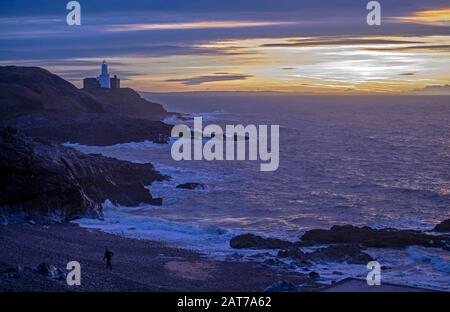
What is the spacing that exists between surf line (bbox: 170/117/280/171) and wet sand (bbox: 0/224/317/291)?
1345 inches

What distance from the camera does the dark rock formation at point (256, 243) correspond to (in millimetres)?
28814

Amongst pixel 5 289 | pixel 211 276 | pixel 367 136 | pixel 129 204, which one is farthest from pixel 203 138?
pixel 5 289

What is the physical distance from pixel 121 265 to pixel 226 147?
57955 millimetres

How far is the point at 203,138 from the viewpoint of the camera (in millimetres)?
90625

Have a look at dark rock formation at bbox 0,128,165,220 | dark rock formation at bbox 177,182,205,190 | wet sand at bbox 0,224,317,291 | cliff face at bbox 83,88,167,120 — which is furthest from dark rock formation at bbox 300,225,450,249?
cliff face at bbox 83,88,167,120

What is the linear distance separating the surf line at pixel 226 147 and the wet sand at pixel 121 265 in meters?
34.2

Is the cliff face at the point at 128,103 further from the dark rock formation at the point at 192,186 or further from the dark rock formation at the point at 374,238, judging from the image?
the dark rock formation at the point at 374,238

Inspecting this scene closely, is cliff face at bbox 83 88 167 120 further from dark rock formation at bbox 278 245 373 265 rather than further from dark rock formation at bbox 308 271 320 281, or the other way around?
dark rock formation at bbox 308 271 320 281

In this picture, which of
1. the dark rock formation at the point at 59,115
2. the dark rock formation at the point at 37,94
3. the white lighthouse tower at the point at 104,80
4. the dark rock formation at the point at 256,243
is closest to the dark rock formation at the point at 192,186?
the dark rock formation at the point at 256,243

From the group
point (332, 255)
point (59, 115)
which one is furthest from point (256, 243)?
point (59, 115)

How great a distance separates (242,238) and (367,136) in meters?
80.3

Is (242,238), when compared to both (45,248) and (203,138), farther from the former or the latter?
(203,138)

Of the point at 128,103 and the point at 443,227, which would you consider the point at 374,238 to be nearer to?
the point at 443,227

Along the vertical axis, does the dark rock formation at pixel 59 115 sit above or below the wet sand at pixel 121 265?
above
